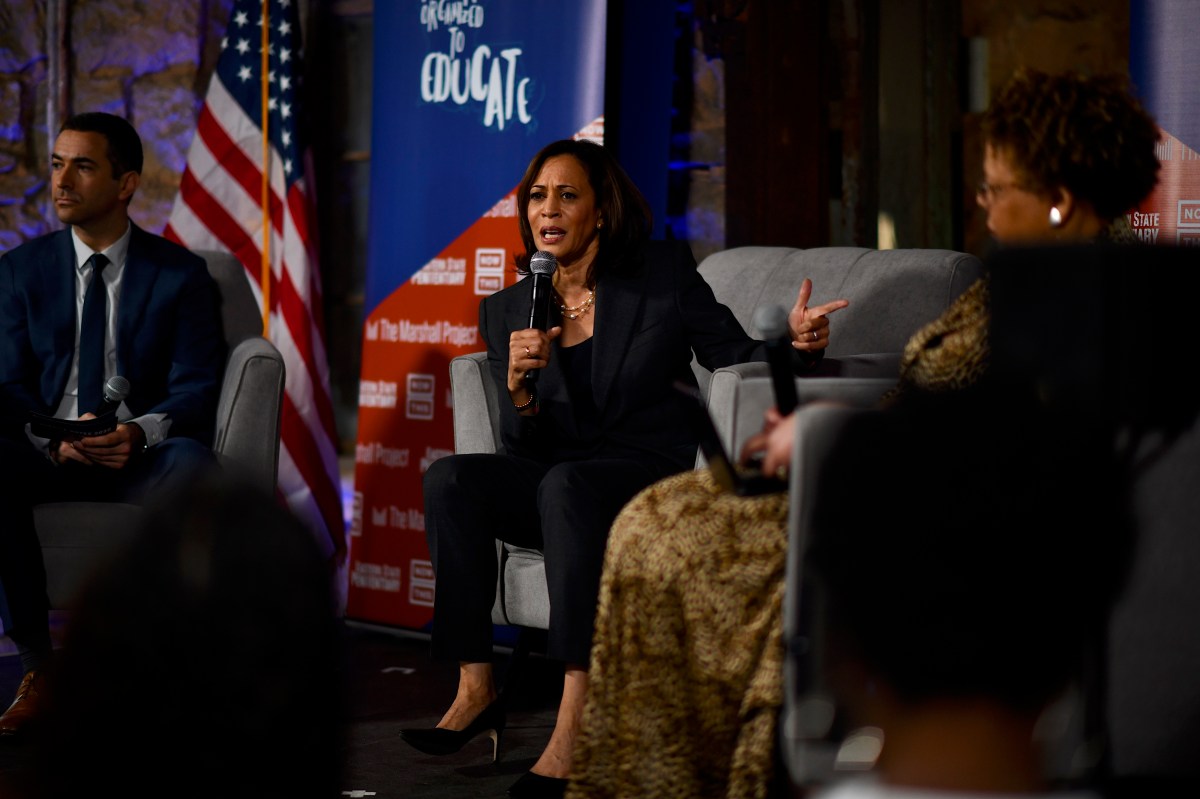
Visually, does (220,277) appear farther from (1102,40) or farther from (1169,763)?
(1102,40)

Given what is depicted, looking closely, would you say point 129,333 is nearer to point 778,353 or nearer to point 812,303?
point 812,303

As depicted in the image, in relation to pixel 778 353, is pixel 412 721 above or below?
below

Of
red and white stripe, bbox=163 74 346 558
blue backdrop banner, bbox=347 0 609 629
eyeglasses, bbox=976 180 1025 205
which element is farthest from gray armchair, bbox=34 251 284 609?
eyeglasses, bbox=976 180 1025 205

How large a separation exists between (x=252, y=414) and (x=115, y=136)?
824mm

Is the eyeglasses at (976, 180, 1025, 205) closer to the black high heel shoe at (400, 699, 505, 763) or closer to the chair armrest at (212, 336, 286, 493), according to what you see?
the black high heel shoe at (400, 699, 505, 763)

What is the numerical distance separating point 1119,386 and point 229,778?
1227mm

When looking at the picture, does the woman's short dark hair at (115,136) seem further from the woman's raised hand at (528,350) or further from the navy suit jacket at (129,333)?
the woman's raised hand at (528,350)

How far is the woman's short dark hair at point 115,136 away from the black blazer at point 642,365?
1.19m

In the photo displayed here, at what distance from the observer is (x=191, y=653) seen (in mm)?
820

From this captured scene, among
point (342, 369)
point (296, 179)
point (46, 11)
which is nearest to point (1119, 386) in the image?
point (296, 179)

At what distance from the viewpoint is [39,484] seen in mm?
3119

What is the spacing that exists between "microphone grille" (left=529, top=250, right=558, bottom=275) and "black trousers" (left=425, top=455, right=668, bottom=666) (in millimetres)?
398

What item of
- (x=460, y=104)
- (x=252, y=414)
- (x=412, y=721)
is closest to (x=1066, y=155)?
(x=412, y=721)

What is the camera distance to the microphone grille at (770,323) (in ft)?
6.43
